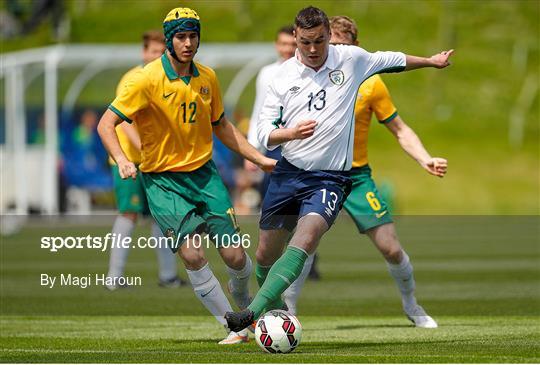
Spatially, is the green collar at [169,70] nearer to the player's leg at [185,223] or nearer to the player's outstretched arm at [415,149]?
the player's leg at [185,223]

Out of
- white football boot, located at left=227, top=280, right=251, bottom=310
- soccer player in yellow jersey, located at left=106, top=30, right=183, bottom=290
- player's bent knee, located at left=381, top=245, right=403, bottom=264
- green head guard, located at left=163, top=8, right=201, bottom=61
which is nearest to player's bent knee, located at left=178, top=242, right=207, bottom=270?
white football boot, located at left=227, top=280, right=251, bottom=310

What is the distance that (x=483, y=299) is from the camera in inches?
517

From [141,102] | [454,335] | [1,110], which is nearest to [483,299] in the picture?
[454,335]

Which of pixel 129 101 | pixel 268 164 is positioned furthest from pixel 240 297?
pixel 129 101

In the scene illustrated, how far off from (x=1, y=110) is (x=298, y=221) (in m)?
27.5

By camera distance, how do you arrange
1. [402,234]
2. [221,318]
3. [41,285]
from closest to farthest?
[221,318], [41,285], [402,234]

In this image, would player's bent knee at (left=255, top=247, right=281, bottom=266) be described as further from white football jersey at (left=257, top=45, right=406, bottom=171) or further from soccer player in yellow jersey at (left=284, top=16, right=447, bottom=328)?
soccer player in yellow jersey at (left=284, top=16, right=447, bottom=328)

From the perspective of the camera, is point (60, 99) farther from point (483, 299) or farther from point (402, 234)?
point (483, 299)

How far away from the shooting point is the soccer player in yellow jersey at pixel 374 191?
10500mm

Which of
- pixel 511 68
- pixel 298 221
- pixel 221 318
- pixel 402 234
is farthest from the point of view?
pixel 511 68

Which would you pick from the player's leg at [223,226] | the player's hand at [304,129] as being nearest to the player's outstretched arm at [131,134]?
the player's leg at [223,226]

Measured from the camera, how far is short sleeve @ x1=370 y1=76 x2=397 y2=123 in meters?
10.7

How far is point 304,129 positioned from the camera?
27.7 ft

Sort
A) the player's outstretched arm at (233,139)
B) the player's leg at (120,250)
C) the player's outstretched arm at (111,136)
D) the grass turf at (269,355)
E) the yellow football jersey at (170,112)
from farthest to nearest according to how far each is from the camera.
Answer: the player's leg at (120,250), the player's outstretched arm at (233,139), the yellow football jersey at (170,112), the player's outstretched arm at (111,136), the grass turf at (269,355)
